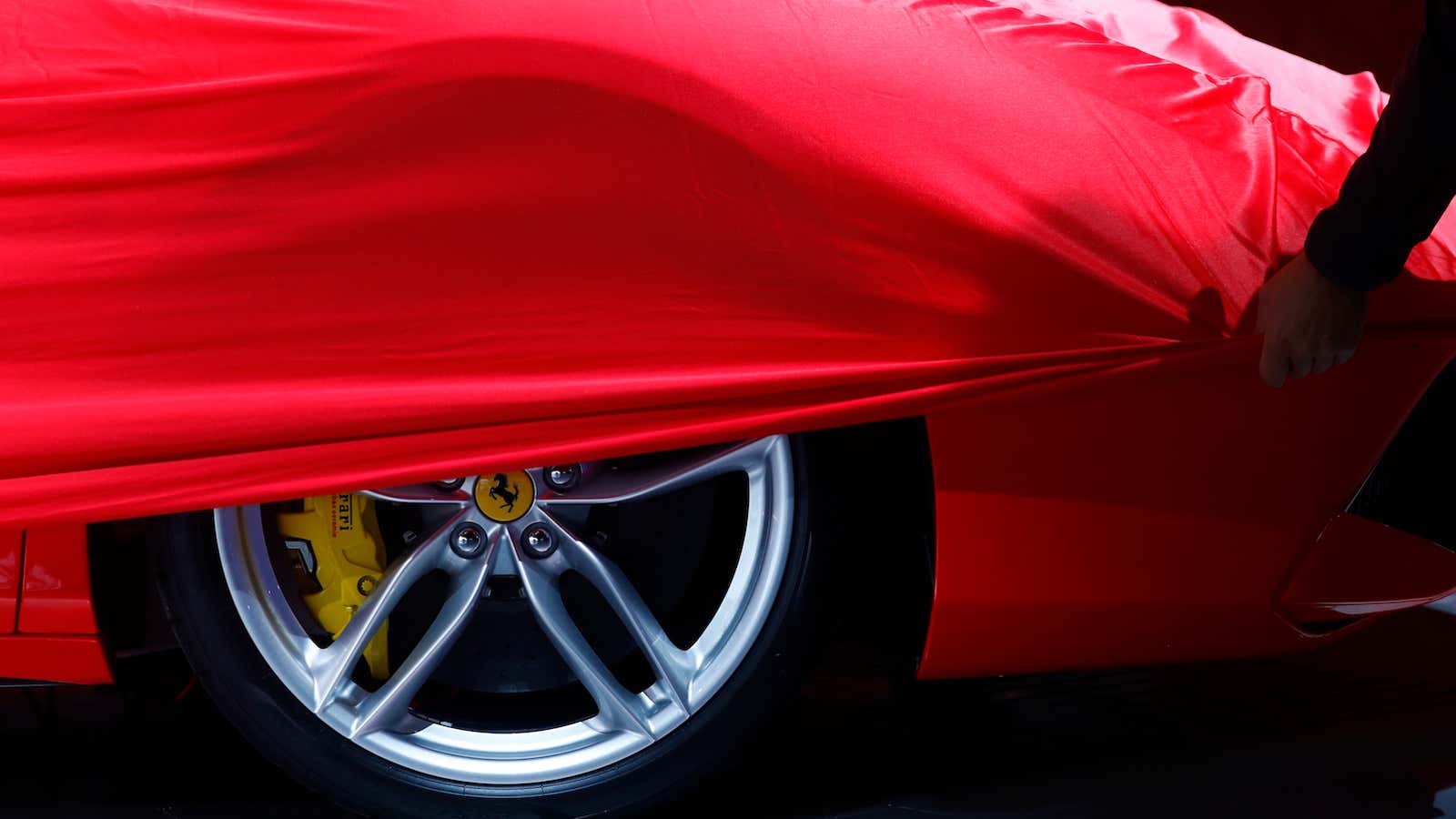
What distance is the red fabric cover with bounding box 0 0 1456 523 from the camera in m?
0.97

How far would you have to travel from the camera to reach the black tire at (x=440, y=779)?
1.15 meters

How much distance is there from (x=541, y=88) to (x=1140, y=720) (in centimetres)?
118

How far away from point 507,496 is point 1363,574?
0.92m

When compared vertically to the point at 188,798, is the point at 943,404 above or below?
above

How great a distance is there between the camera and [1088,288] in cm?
106

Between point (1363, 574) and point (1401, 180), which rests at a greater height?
point (1401, 180)

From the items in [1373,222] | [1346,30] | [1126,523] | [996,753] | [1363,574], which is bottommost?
[996,753]

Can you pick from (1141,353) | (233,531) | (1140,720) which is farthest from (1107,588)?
(233,531)

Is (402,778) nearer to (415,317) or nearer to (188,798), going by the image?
(188,798)

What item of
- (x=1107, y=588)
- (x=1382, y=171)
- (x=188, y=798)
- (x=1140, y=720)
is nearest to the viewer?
(x=1382, y=171)

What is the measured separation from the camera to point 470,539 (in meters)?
1.23

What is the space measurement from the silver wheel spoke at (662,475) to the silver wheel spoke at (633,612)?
0.15 feet

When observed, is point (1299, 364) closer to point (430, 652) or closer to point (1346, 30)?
point (430, 652)

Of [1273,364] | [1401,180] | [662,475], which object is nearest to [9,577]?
[662,475]
